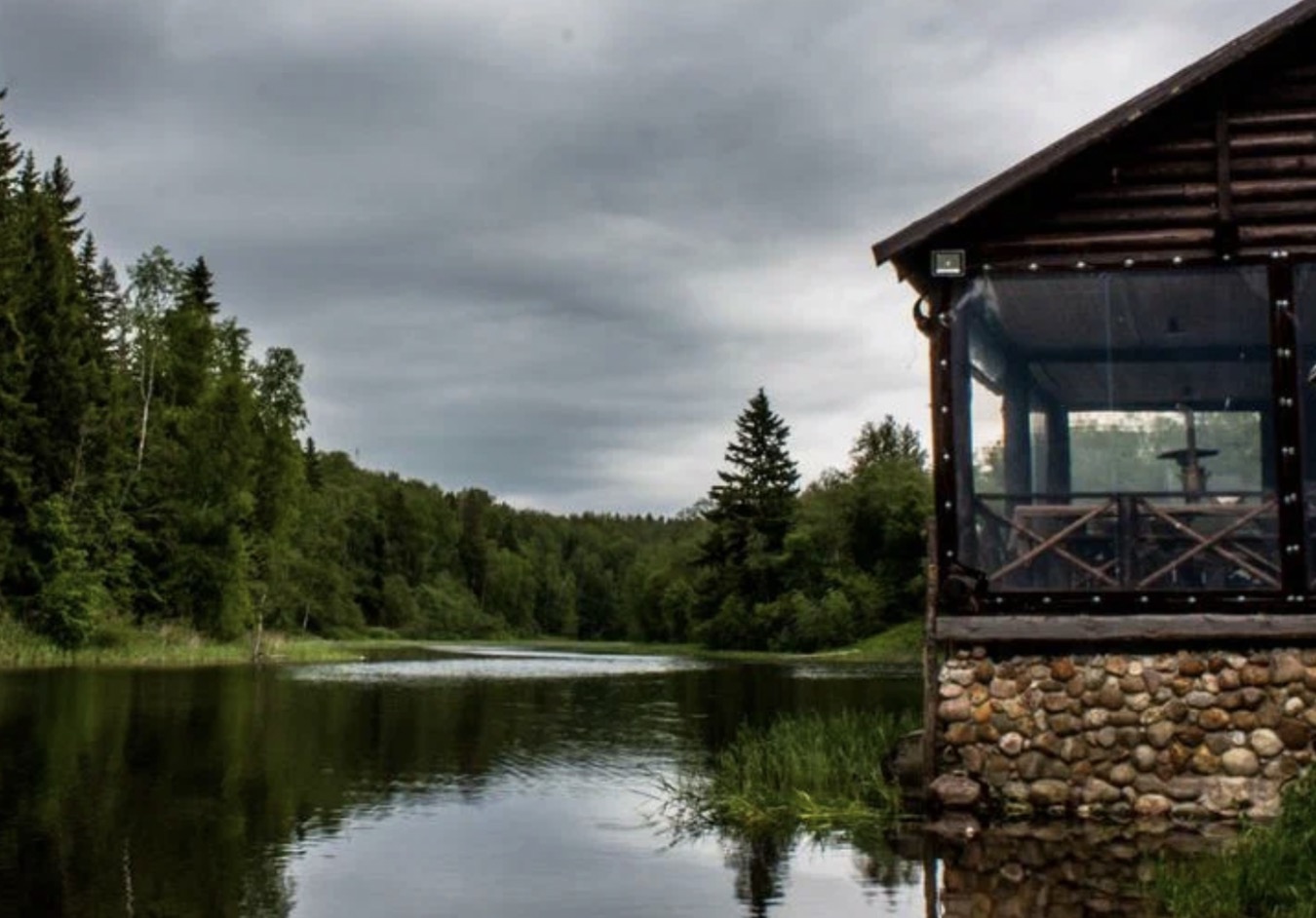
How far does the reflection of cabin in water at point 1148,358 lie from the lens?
12461mm

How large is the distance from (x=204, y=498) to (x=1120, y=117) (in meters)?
48.8

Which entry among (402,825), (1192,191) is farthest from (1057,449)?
(402,825)

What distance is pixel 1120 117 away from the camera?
12.6m

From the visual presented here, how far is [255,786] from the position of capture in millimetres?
14891

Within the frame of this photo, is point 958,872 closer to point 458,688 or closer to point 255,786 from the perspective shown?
point 255,786

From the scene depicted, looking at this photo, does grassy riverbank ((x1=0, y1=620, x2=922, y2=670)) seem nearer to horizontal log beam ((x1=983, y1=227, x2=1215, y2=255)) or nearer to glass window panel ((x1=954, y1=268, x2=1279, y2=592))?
glass window panel ((x1=954, y1=268, x2=1279, y2=592))

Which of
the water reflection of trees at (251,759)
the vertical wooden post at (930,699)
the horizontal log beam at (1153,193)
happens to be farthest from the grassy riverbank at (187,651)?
the horizontal log beam at (1153,193)

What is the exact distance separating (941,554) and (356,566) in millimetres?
100204

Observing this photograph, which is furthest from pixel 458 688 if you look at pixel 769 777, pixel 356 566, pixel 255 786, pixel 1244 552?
pixel 356 566

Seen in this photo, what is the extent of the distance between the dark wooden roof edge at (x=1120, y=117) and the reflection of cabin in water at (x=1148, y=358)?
0.06ft

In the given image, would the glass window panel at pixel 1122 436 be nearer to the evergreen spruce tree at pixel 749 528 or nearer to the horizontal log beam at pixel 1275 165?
the horizontal log beam at pixel 1275 165

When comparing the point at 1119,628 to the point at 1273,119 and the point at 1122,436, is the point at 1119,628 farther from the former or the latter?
the point at 1273,119

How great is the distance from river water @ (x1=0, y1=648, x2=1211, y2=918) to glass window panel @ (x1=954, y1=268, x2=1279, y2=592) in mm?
2957

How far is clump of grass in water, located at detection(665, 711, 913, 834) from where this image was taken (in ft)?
40.6
